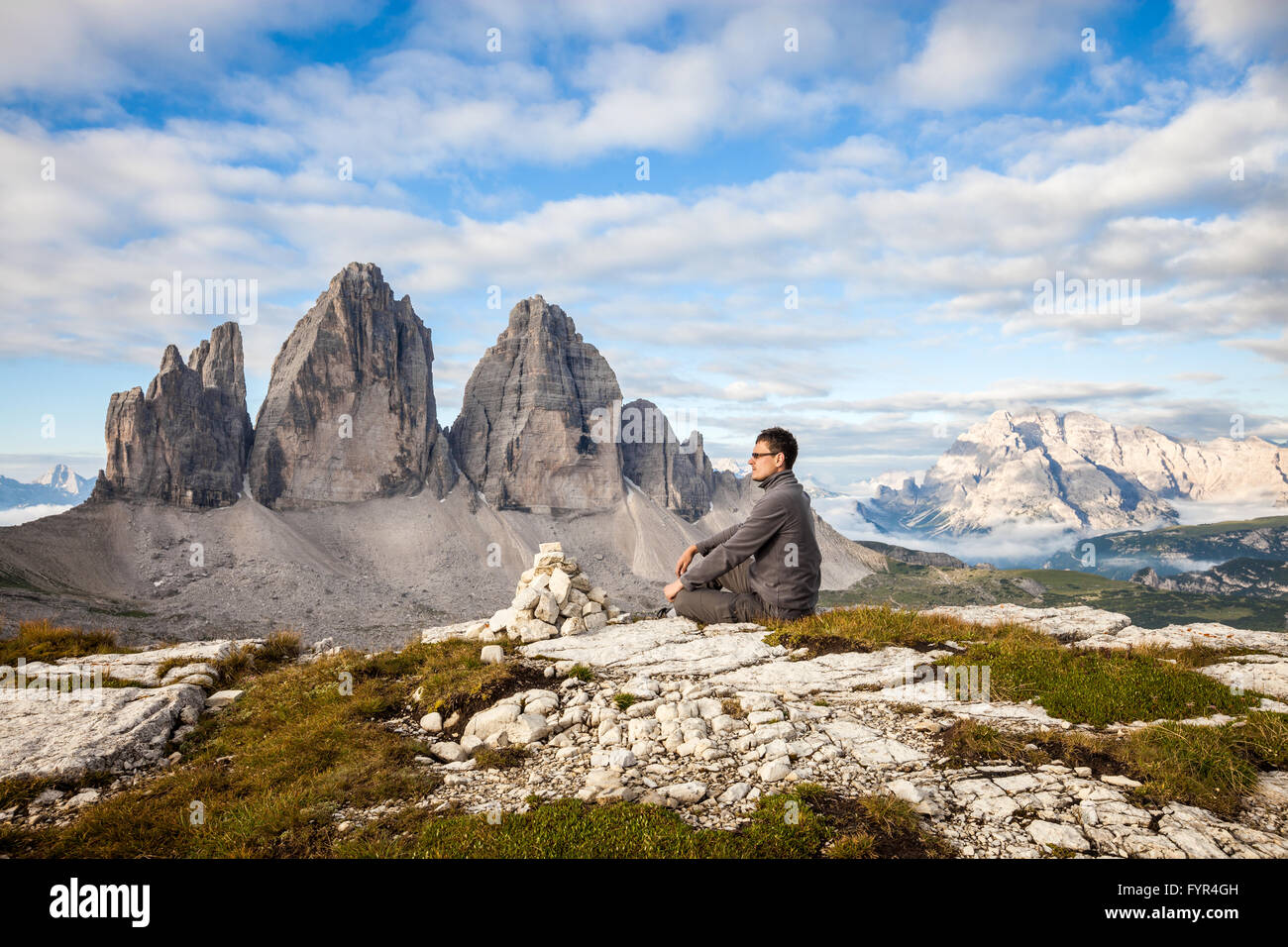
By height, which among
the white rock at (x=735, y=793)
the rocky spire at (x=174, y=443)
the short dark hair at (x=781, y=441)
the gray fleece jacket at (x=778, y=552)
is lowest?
the white rock at (x=735, y=793)

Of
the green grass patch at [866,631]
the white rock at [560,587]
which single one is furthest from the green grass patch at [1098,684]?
the white rock at [560,587]

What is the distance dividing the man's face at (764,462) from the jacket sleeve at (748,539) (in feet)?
2.15

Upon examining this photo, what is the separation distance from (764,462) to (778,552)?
1841mm

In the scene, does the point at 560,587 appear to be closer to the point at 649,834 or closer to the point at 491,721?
the point at 491,721

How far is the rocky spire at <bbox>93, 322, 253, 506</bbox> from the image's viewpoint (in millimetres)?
122312

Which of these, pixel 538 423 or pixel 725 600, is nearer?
pixel 725 600

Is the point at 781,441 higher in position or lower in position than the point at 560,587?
higher

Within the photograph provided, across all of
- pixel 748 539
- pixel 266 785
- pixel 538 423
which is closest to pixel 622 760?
pixel 266 785

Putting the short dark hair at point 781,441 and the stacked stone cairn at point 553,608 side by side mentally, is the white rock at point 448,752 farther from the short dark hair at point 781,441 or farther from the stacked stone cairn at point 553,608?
the short dark hair at point 781,441

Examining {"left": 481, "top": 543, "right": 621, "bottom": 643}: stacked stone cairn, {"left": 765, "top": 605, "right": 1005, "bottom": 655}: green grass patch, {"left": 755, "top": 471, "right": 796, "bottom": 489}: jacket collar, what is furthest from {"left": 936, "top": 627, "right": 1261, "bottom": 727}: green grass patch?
{"left": 481, "top": 543, "right": 621, "bottom": 643}: stacked stone cairn

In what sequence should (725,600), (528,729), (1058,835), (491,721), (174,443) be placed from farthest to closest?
1. (174,443)
2. (725,600)
3. (491,721)
4. (528,729)
5. (1058,835)

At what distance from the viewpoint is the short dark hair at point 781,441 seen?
12.3 meters

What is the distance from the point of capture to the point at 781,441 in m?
12.4
